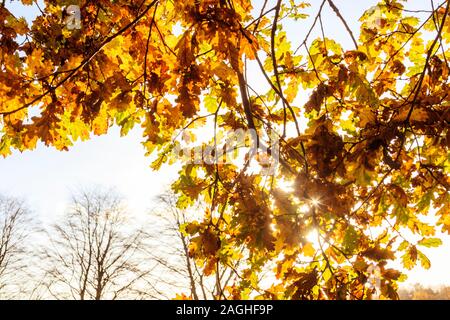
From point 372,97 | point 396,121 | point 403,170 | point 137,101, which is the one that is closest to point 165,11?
point 137,101

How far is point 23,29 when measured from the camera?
2.67 metres

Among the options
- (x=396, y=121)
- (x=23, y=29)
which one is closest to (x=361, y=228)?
(x=396, y=121)

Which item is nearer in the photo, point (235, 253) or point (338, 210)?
point (338, 210)

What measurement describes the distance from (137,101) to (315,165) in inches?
53.5

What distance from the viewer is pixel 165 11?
9.80 ft

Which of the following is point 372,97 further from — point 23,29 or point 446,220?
point 23,29

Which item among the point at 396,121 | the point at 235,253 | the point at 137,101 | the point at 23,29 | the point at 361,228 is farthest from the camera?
the point at 361,228

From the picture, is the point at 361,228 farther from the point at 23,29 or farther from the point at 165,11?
the point at 23,29

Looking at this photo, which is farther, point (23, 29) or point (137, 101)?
point (23, 29)

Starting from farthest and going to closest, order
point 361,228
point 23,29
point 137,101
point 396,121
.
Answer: point 361,228 < point 23,29 < point 137,101 < point 396,121

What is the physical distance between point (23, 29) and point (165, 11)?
1194 mm

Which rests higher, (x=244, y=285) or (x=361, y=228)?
(x=361, y=228)
